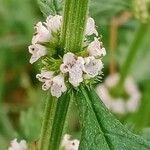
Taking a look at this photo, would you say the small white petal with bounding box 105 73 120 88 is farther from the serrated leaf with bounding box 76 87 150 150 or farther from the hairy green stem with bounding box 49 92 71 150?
the serrated leaf with bounding box 76 87 150 150

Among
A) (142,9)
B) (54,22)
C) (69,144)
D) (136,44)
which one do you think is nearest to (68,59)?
(54,22)

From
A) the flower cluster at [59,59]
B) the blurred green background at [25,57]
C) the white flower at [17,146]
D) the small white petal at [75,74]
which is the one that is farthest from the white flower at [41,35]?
the blurred green background at [25,57]

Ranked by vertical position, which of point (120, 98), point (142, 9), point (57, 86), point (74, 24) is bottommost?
point (57, 86)

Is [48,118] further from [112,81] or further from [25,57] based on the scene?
[25,57]

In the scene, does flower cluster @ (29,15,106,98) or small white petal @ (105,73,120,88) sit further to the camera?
small white petal @ (105,73,120,88)

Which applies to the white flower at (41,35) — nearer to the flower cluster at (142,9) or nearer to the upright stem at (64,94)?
the upright stem at (64,94)

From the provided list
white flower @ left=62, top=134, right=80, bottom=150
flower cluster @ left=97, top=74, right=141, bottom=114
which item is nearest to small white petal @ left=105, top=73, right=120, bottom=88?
flower cluster @ left=97, top=74, right=141, bottom=114

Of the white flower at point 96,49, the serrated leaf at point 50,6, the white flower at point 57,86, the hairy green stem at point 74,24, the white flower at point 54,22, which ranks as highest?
the serrated leaf at point 50,6
